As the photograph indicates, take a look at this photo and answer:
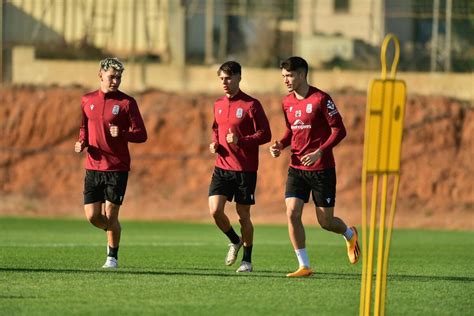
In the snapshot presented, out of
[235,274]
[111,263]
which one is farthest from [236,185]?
[111,263]

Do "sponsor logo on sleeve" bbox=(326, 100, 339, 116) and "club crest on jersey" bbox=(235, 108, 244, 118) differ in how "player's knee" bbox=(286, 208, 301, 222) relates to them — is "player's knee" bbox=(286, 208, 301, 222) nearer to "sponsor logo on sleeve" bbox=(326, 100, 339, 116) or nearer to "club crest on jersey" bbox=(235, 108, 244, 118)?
"sponsor logo on sleeve" bbox=(326, 100, 339, 116)

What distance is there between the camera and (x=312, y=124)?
14.1 meters

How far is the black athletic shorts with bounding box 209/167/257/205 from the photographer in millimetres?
14867

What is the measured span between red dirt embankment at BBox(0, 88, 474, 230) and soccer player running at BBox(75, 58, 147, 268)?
22.5 metres

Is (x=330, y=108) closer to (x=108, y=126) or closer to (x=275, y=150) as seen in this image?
(x=275, y=150)

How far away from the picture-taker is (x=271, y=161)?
40.9m

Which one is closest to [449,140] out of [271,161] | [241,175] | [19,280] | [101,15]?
[271,161]

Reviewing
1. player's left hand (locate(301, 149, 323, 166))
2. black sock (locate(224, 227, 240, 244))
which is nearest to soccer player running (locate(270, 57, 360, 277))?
player's left hand (locate(301, 149, 323, 166))

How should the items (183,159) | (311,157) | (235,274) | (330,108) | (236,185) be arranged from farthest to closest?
1. (183,159)
2. (236,185)
3. (235,274)
4. (330,108)
5. (311,157)

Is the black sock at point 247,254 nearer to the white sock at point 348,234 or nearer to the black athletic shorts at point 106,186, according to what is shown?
the white sock at point 348,234

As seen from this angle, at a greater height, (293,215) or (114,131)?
(114,131)

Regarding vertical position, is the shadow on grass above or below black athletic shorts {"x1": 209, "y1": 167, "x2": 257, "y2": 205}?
below

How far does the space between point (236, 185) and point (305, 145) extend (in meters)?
1.19

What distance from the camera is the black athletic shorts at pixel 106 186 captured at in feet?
48.4
